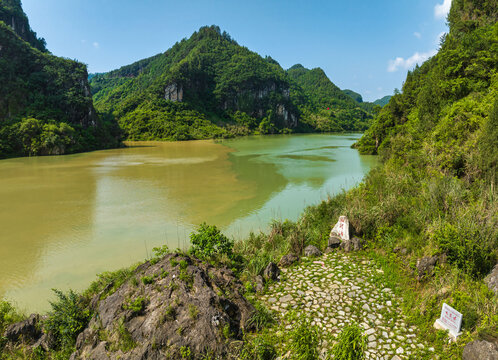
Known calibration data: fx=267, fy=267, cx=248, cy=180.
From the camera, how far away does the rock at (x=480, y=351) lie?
2713 millimetres

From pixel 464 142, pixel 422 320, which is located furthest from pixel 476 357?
pixel 464 142

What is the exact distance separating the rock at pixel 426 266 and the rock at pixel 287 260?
2269 millimetres

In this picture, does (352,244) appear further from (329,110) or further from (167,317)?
(329,110)

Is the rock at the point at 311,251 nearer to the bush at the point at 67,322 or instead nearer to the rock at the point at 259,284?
the rock at the point at 259,284

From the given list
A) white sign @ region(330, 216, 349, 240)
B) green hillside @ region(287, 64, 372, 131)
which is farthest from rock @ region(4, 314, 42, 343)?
green hillside @ region(287, 64, 372, 131)

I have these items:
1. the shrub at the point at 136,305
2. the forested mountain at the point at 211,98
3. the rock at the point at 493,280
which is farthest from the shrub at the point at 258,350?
the forested mountain at the point at 211,98

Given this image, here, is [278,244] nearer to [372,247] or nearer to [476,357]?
[372,247]

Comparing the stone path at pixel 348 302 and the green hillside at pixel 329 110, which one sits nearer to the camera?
the stone path at pixel 348 302

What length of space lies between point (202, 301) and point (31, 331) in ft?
9.26

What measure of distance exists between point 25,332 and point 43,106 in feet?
184

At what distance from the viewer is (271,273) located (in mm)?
5082

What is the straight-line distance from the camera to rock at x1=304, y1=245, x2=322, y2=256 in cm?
597

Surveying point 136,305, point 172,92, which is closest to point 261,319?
point 136,305

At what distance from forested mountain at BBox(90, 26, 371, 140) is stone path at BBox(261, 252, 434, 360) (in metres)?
69.6
